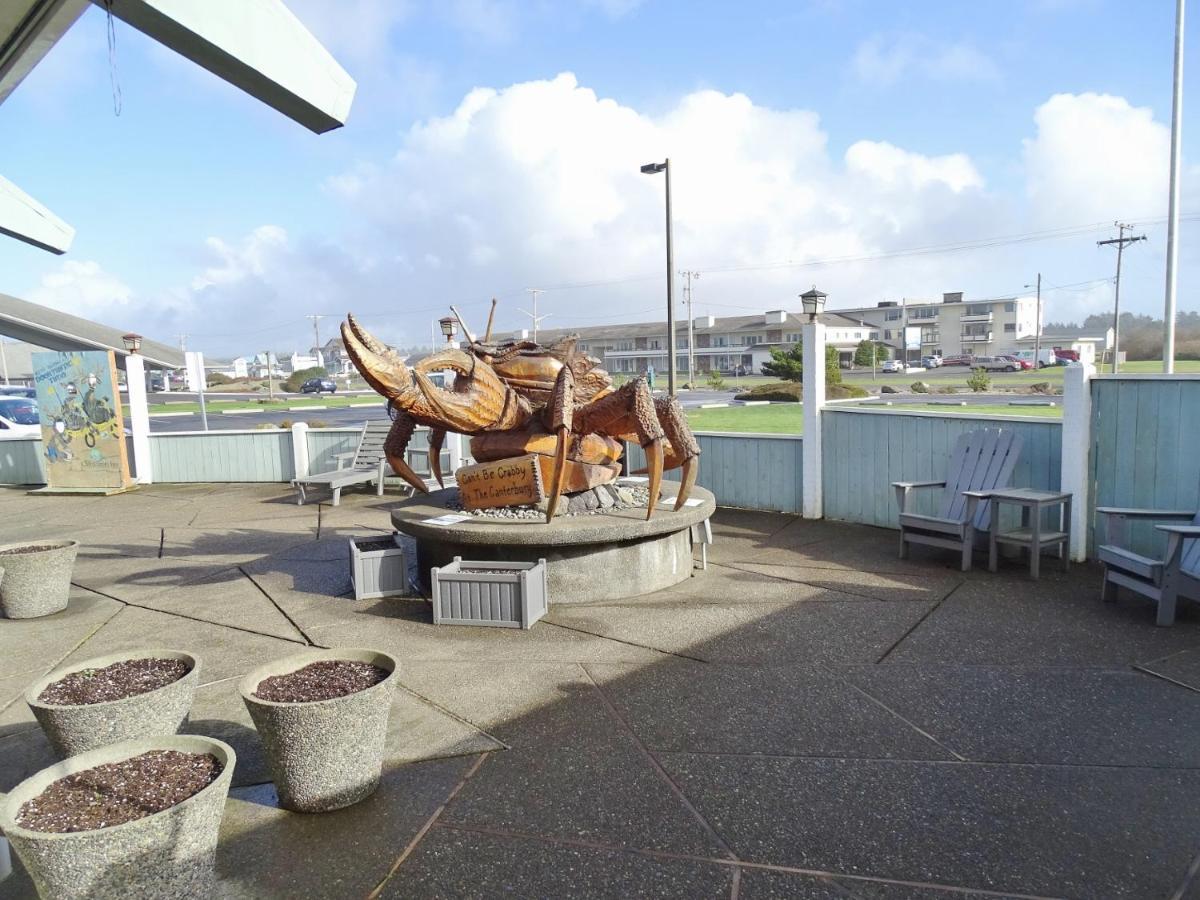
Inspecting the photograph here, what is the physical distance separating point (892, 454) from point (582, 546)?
14.8 feet

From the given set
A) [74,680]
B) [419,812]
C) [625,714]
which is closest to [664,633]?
[625,714]

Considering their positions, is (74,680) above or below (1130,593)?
above

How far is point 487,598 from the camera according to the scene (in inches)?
243

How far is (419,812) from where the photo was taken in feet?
11.6

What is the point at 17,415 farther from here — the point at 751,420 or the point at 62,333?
the point at 751,420

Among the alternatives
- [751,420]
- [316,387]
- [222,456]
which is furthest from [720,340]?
[222,456]

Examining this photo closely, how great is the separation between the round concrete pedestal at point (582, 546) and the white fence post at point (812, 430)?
337 centimetres

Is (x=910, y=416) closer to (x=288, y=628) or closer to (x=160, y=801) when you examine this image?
(x=288, y=628)

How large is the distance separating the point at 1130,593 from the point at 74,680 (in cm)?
749

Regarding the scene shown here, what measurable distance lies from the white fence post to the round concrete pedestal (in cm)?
337

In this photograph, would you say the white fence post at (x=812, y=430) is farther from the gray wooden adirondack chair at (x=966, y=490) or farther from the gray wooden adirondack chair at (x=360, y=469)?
the gray wooden adirondack chair at (x=360, y=469)

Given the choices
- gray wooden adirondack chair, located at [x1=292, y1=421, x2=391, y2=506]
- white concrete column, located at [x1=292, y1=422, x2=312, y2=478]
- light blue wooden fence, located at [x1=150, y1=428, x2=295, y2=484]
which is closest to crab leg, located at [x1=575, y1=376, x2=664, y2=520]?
gray wooden adirondack chair, located at [x1=292, y1=421, x2=391, y2=506]

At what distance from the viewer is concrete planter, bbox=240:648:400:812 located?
3.42m

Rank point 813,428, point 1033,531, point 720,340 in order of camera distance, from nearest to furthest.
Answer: point 1033,531 → point 813,428 → point 720,340
